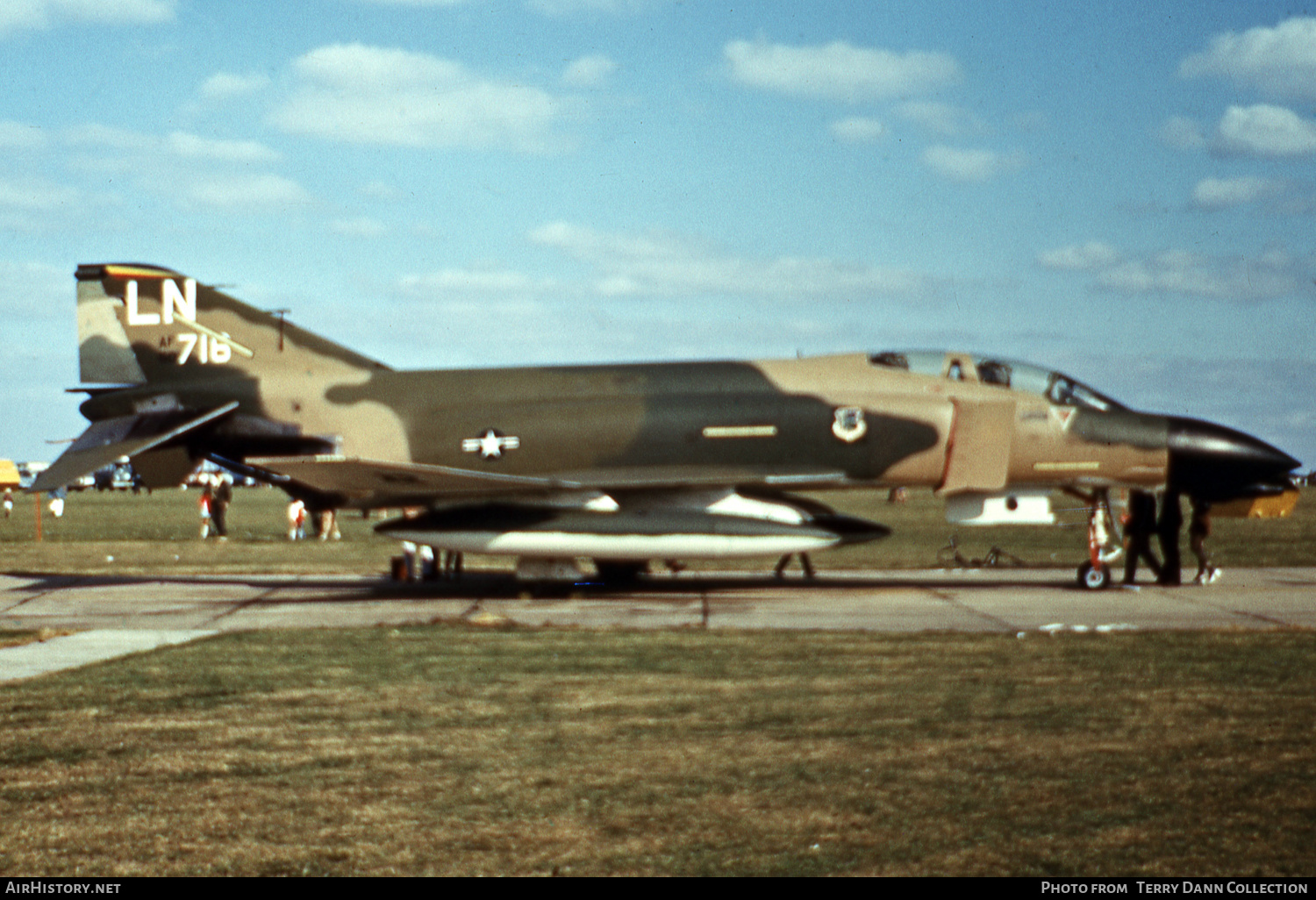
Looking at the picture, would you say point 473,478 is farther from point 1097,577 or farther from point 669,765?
point 669,765

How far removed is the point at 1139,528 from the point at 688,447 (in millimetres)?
6673

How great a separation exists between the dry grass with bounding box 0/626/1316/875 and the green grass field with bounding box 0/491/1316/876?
2cm

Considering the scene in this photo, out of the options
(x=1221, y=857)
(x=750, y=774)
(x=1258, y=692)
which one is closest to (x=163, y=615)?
(x=750, y=774)

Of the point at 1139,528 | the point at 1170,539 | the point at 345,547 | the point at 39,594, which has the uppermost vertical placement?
the point at 1139,528

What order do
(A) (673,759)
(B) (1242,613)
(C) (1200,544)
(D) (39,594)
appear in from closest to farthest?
(A) (673,759) → (B) (1242,613) → (D) (39,594) → (C) (1200,544)

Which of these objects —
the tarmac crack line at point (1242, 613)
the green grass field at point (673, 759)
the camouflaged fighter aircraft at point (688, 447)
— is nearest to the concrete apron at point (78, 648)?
the green grass field at point (673, 759)

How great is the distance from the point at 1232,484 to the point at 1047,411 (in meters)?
2.67

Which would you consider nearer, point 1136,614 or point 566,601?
point 1136,614

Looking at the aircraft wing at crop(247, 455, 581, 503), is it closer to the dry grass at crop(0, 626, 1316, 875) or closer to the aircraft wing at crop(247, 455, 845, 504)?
the aircraft wing at crop(247, 455, 845, 504)

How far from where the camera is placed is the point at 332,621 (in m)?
14.4

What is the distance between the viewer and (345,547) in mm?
29406

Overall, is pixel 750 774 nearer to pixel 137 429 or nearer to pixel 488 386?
pixel 488 386

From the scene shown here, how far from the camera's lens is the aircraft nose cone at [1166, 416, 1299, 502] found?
17250mm

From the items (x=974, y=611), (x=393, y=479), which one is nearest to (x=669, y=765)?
(x=974, y=611)
